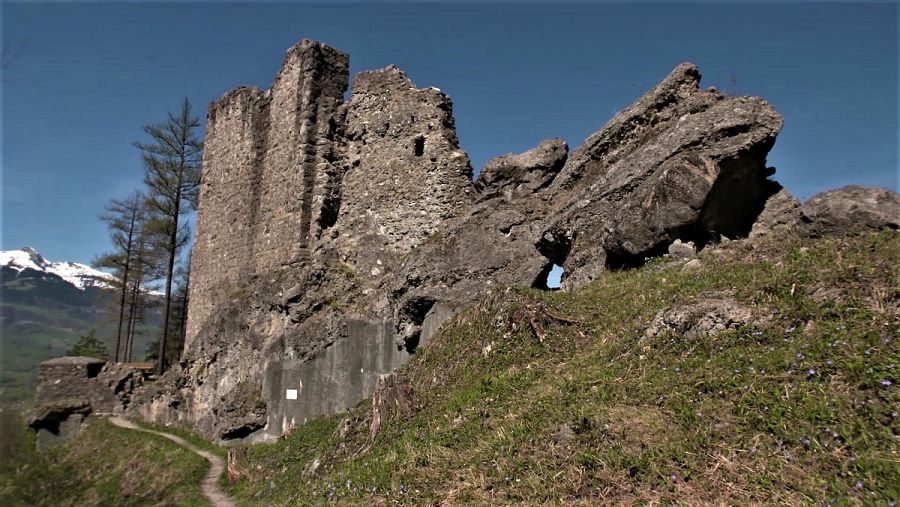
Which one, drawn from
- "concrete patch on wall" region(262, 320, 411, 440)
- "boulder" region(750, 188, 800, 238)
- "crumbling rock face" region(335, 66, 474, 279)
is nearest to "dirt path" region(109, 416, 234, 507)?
"concrete patch on wall" region(262, 320, 411, 440)

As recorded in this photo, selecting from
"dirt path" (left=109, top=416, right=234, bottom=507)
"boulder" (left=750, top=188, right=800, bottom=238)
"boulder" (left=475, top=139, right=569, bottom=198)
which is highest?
"boulder" (left=475, top=139, right=569, bottom=198)

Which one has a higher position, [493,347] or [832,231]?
[832,231]

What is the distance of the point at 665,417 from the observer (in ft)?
17.0

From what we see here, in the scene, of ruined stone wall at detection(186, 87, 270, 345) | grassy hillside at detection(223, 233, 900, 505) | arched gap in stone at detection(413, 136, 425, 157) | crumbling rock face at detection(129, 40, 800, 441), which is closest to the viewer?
grassy hillside at detection(223, 233, 900, 505)

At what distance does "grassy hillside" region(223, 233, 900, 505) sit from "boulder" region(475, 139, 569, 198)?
605 centimetres

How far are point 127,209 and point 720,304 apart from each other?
106ft

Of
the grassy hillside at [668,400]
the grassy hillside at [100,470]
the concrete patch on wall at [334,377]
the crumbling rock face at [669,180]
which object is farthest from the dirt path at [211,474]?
the crumbling rock face at [669,180]

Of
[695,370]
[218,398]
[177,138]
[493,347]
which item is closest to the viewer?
[695,370]

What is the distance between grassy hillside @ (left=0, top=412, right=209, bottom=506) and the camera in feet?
11.3

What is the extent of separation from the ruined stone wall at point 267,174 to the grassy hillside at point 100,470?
4.03 metres

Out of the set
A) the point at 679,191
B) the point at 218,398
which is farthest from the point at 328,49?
the point at 679,191

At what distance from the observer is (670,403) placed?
536cm

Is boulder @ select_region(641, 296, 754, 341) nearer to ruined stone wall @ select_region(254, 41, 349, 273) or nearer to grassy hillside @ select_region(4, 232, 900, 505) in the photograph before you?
grassy hillside @ select_region(4, 232, 900, 505)

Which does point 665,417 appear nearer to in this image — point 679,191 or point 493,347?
point 493,347
